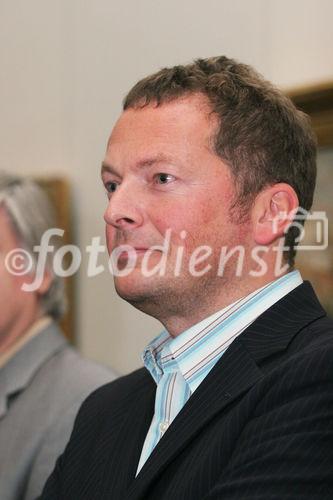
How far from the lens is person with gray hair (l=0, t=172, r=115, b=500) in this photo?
7.14 ft

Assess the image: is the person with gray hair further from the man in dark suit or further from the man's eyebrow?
the man's eyebrow

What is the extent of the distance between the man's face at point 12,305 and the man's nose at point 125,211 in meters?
0.93

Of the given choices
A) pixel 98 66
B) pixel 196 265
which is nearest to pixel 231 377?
pixel 196 265

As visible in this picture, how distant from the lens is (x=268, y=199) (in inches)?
65.5

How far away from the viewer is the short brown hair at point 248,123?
5.40ft

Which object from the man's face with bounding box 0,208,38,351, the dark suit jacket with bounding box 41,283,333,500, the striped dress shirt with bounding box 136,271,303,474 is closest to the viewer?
the dark suit jacket with bounding box 41,283,333,500

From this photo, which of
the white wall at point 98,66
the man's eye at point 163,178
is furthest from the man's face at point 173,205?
the white wall at point 98,66

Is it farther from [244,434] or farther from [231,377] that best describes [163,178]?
[244,434]

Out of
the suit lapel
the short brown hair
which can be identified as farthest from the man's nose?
the suit lapel

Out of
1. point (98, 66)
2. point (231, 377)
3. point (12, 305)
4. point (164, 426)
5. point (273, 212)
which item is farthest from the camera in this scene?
point (98, 66)

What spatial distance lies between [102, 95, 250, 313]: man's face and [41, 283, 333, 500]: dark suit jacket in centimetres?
17

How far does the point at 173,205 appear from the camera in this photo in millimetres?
1592

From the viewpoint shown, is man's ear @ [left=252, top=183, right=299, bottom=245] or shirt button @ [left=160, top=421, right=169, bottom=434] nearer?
shirt button @ [left=160, top=421, right=169, bottom=434]

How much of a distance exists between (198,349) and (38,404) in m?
0.84
